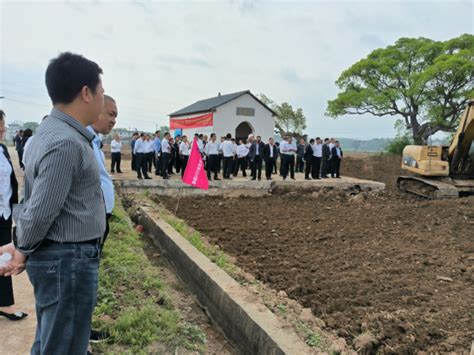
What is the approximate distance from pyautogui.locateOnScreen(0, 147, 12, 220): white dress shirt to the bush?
1159 inches

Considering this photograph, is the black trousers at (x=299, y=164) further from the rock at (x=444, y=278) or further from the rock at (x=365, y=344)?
the rock at (x=365, y=344)

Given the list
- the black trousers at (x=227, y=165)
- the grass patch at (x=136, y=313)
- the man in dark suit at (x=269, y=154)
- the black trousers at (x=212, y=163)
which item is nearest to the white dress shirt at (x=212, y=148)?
the black trousers at (x=212, y=163)

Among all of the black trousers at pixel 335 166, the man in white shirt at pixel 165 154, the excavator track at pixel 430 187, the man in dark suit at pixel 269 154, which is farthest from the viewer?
the black trousers at pixel 335 166

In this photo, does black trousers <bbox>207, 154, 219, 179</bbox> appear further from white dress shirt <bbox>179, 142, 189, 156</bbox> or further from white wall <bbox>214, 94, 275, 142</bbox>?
white wall <bbox>214, 94, 275, 142</bbox>

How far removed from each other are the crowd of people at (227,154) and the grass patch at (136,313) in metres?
8.59

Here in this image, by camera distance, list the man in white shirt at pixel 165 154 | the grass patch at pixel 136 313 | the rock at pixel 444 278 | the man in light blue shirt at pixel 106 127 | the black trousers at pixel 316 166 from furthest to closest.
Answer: the black trousers at pixel 316 166, the man in white shirt at pixel 165 154, the rock at pixel 444 278, the man in light blue shirt at pixel 106 127, the grass patch at pixel 136 313

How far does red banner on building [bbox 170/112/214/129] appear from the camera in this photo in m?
26.1

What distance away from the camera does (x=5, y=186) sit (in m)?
3.34

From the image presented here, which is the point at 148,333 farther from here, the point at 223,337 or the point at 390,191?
the point at 390,191

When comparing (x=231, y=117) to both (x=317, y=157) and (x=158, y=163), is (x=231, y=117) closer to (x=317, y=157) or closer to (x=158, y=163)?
(x=317, y=157)

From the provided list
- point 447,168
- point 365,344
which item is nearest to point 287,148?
point 447,168

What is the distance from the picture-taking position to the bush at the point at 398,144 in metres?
29.4

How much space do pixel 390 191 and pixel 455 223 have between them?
6.05 meters

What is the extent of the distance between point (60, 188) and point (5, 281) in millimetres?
2401
